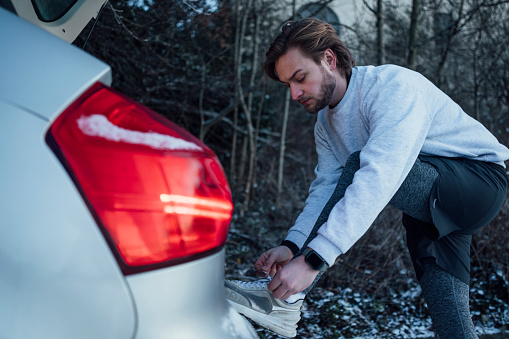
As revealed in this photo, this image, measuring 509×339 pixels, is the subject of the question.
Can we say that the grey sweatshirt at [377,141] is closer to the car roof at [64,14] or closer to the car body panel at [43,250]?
the car body panel at [43,250]

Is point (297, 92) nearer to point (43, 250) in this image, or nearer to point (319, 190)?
point (319, 190)

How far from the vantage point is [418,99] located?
1776 mm

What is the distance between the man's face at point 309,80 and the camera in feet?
6.83

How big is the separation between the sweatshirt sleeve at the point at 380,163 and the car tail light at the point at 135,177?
0.64 m

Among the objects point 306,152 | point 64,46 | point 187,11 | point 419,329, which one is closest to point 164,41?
point 187,11

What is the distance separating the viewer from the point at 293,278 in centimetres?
156

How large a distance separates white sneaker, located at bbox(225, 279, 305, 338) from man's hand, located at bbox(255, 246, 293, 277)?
0.22 metres

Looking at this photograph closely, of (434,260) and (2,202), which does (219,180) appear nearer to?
(2,202)

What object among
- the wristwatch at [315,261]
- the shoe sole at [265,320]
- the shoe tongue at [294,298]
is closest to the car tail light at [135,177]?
the shoe sole at [265,320]

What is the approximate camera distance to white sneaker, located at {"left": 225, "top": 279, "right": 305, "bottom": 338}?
1.48 meters

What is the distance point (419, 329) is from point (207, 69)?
5215 millimetres

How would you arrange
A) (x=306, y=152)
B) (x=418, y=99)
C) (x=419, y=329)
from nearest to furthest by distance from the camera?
(x=418, y=99) < (x=419, y=329) < (x=306, y=152)

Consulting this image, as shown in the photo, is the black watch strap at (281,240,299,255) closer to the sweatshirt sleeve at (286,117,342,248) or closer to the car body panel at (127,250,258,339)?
the sweatshirt sleeve at (286,117,342,248)

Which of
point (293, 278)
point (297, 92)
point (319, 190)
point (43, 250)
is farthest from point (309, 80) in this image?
point (43, 250)
